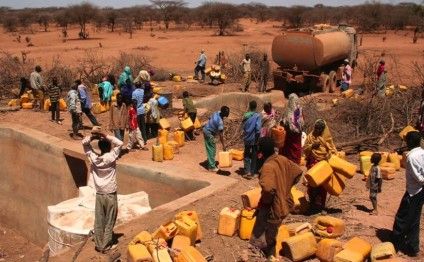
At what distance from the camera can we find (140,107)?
34.6 ft

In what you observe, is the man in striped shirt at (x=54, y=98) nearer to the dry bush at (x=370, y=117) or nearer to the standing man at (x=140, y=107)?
the standing man at (x=140, y=107)

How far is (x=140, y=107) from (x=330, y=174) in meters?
5.07

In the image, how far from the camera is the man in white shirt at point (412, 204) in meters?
5.67

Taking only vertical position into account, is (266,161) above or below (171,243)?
above

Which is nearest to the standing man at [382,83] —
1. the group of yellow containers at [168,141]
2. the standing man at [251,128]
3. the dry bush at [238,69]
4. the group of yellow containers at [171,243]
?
the dry bush at [238,69]

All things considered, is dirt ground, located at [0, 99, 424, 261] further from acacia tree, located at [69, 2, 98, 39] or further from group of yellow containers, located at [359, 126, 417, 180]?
acacia tree, located at [69, 2, 98, 39]

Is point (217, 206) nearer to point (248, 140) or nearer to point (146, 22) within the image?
point (248, 140)

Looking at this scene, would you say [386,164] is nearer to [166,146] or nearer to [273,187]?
[166,146]

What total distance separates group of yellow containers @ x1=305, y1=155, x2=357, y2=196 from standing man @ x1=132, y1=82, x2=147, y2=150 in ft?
15.7

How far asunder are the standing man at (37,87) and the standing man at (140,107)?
4.19 m

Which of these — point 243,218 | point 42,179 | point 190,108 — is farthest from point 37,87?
point 243,218

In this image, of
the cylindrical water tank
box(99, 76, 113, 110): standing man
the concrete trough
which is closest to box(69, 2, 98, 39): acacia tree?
the cylindrical water tank

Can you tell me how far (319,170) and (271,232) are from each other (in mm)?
1491

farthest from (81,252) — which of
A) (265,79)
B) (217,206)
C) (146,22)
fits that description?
(146,22)
